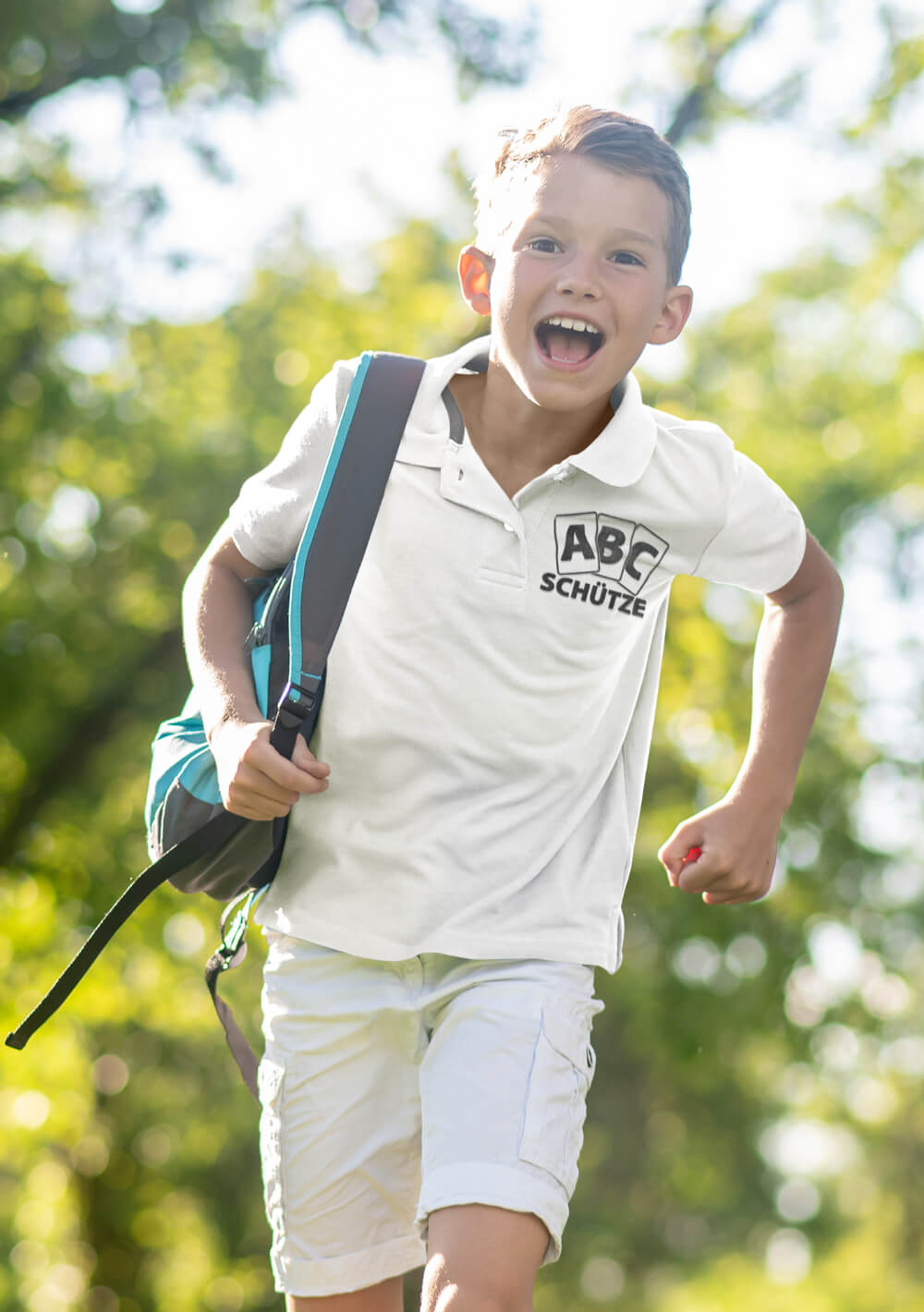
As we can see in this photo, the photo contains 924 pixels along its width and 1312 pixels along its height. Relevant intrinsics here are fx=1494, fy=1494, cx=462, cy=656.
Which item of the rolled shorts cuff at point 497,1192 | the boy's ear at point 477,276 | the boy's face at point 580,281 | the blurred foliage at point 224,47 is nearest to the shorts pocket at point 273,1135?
the rolled shorts cuff at point 497,1192

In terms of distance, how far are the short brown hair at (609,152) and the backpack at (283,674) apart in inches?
15.5

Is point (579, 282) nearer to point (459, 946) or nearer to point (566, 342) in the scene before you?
point (566, 342)

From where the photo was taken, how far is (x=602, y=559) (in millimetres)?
2488

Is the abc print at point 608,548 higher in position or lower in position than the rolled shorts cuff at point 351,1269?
higher

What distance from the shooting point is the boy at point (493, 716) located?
2.40 metres

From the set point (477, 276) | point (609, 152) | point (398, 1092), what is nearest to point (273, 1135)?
point (398, 1092)

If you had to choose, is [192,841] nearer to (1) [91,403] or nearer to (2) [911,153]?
(1) [91,403]

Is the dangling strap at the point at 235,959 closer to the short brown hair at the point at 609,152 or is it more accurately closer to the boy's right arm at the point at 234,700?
the boy's right arm at the point at 234,700

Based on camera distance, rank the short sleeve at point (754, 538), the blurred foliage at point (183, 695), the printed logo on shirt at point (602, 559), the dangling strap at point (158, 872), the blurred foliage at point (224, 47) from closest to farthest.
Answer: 1. the dangling strap at point (158, 872)
2. the printed logo on shirt at point (602, 559)
3. the short sleeve at point (754, 538)
4. the blurred foliage at point (224, 47)
5. the blurred foliage at point (183, 695)

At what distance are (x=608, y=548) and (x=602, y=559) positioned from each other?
21mm

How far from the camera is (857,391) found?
15344 millimetres

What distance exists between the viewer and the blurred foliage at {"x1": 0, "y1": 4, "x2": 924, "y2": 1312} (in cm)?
1052

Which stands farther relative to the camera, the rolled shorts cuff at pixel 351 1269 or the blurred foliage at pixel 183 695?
the blurred foliage at pixel 183 695

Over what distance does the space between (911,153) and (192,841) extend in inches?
404
